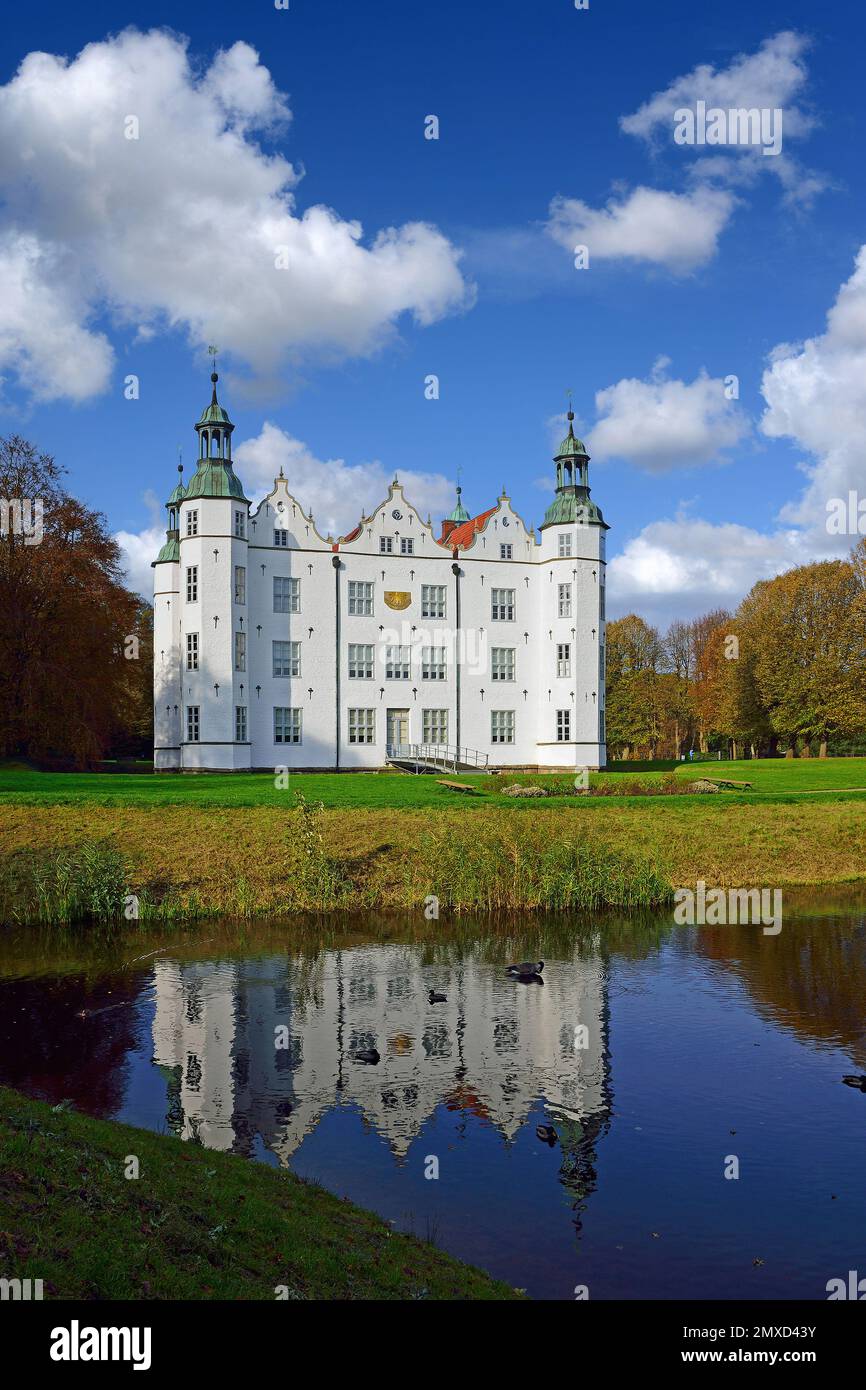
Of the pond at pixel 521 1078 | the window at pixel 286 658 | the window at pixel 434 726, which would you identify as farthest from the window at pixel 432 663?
the pond at pixel 521 1078

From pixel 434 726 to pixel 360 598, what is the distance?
835cm

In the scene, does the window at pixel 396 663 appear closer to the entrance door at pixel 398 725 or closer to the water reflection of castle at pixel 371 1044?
the entrance door at pixel 398 725

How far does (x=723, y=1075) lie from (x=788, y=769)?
133ft

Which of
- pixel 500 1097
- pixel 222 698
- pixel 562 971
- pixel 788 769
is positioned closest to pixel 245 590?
pixel 222 698

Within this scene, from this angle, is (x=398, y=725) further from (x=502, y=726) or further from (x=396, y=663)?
(x=502, y=726)

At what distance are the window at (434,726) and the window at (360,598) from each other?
6.52 meters

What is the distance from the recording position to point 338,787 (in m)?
41.0

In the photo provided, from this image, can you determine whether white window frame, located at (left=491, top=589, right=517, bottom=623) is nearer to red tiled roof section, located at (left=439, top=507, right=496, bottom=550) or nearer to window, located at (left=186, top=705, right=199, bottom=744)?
red tiled roof section, located at (left=439, top=507, right=496, bottom=550)

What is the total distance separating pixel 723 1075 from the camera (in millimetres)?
15383

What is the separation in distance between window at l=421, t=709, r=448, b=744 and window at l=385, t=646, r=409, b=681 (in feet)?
7.91

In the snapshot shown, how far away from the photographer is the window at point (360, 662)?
5969 cm

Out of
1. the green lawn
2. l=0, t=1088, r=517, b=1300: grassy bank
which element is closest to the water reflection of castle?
l=0, t=1088, r=517, b=1300: grassy bank

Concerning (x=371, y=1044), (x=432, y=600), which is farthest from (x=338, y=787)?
(x=371, y=1044)

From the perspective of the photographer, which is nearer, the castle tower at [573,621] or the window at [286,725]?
the window at [286,725]
